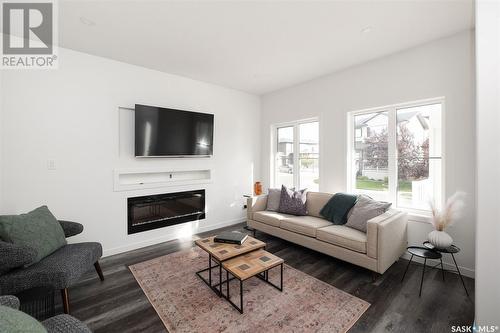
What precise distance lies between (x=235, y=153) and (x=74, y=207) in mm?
2740

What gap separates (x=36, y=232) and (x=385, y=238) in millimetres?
3440

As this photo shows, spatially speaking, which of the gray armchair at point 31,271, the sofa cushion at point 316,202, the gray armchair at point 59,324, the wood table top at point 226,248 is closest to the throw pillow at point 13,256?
the gray armchair at point 31,271

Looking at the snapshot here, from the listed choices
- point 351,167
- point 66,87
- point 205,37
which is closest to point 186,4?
point 205,37

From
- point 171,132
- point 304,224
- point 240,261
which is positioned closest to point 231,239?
point 240,261

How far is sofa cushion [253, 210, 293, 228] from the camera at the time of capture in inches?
134

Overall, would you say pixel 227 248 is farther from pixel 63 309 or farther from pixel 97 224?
pixel 97 224

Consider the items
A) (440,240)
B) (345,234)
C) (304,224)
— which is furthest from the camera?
(304,224)

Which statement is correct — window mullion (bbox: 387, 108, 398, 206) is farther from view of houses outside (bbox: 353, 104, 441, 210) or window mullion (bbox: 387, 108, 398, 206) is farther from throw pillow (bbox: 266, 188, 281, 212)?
throw pillow (bbox: 266, 188, 281, 212)

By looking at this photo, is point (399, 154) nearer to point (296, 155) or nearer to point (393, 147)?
point (393, 147)

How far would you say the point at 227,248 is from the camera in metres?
2.32

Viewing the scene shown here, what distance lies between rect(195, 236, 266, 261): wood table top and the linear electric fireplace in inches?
56.2

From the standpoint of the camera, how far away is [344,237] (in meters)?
2.62

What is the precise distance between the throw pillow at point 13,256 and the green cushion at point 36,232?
0.08 m

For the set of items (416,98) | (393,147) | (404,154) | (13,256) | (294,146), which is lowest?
(13,256)
